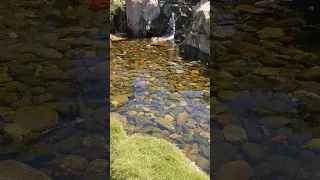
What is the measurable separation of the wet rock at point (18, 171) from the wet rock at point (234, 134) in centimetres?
122

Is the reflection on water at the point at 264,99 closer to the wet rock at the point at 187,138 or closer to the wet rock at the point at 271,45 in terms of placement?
the wet rock at the point at 271,45

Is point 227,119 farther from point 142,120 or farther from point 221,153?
point 142,120

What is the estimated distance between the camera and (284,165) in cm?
242

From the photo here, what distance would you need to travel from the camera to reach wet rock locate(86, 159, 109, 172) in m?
2.33

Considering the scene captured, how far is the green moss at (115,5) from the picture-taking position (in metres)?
5.38

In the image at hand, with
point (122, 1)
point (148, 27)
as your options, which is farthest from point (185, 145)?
point (122, 1)

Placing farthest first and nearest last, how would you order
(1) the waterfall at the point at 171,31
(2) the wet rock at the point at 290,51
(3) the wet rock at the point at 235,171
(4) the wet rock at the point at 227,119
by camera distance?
(1) the waterfall at the point at 171,31, (2) the wet rock at the point at 290,51, (4) the wet rock at the point at 227,119, (3) the wet rock at the point at 235,171

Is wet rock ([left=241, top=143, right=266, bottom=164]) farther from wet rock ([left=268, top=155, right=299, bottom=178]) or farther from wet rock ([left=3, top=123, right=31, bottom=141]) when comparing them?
wet rock ([left=3, top=123, right=31, bottom=141])

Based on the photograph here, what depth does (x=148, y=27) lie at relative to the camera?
5.27 meters

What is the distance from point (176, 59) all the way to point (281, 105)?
1.58 m

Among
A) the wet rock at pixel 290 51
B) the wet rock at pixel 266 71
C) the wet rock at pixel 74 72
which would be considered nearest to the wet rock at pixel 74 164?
the wet rock at pixel 74 72

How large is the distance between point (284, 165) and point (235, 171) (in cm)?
33

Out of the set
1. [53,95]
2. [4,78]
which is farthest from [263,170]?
[4,78]

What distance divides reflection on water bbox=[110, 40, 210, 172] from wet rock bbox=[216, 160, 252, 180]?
0.14m
